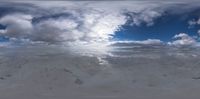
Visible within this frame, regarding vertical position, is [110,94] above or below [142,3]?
below

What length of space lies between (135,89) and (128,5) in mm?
2246

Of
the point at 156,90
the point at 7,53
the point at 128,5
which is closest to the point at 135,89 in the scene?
the point at 156,90

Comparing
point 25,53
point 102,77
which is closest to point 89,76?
point 102,77

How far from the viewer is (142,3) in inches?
763

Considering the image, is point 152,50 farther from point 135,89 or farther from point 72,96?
point 72,96

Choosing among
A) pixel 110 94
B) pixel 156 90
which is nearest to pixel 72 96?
pixel 110 94

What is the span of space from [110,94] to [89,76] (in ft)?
3.22

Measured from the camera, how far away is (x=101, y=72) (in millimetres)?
19578

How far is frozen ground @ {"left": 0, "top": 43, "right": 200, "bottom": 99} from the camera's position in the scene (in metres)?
18.9

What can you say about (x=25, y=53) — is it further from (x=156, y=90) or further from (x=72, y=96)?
(x=156, y=90)

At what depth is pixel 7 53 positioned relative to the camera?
1975 cm

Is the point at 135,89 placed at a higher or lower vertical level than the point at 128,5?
lower

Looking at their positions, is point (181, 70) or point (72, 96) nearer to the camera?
point (72, 96)

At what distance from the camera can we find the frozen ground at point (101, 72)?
61.9 ft
